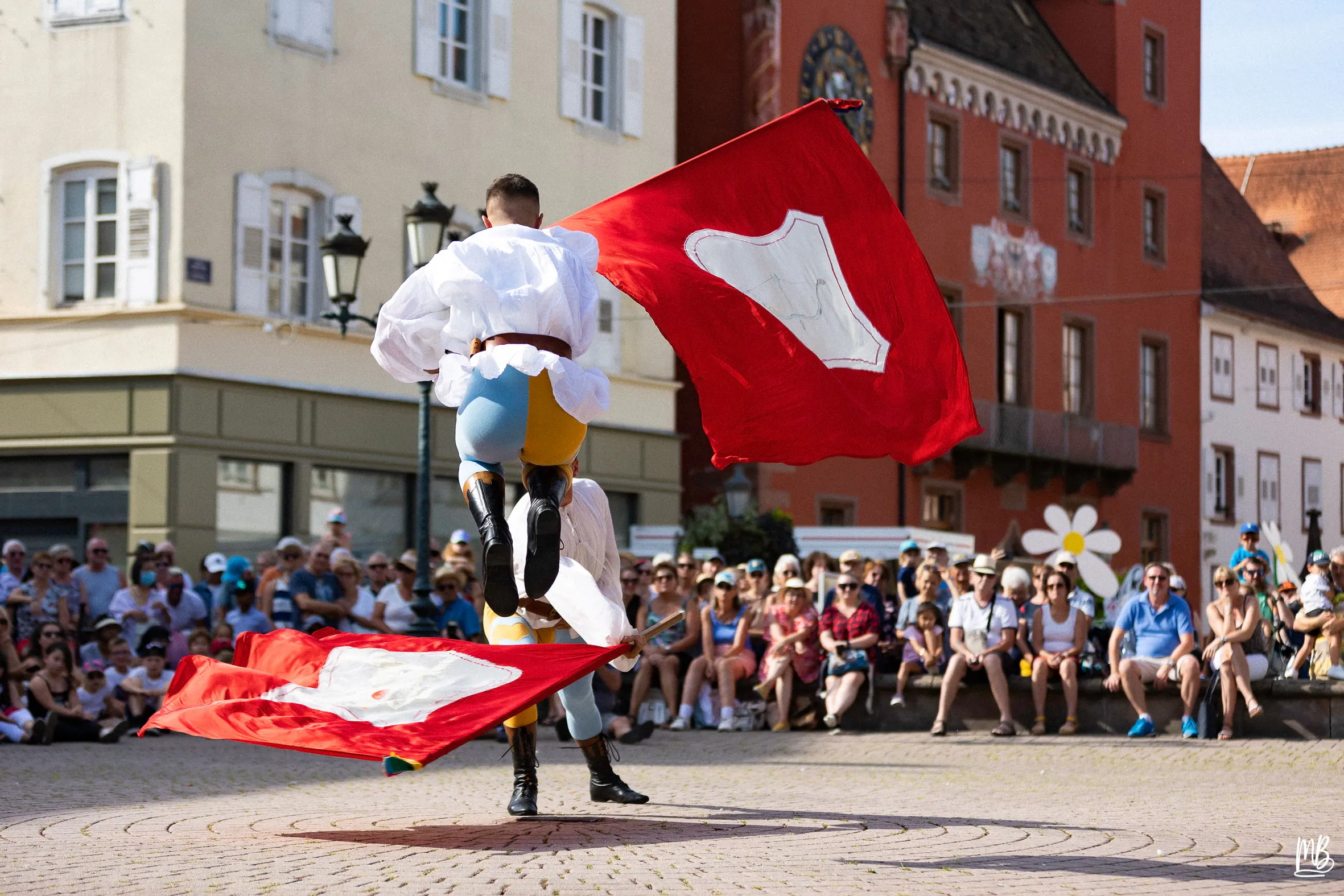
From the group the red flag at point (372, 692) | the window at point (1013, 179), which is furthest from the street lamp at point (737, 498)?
the red flag at point (372, 692)

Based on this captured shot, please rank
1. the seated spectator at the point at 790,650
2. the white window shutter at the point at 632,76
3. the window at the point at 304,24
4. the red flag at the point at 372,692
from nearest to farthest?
the red flag at the point at 372,692, the seated spectator at the point at 790,650, the window at the point at 304,24, the white window shutter at the point at 632,76

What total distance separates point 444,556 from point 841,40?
60.0 ft

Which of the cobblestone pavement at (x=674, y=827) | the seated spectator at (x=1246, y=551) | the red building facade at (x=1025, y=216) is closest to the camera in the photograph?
the cobblestone pavement at (x=674, y=827)

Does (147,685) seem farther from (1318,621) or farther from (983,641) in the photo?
(1318,621)

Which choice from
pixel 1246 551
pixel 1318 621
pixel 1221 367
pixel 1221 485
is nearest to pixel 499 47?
pixel 1246 551

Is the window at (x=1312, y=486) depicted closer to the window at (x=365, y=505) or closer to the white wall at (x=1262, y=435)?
the white wall at (x=1262, y=435)

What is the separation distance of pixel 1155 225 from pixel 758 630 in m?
27.5

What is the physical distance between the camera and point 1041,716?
667 inches

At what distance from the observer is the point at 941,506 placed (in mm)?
37438

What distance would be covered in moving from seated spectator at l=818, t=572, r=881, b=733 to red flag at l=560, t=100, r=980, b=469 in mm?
8887

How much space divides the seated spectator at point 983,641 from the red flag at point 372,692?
9400mm

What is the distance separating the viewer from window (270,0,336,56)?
24500 mm

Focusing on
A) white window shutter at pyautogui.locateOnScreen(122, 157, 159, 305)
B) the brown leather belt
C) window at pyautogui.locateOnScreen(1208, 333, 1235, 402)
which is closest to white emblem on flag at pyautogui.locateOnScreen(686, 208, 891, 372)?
the brown leather belt

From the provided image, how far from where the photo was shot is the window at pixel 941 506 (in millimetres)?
36812
